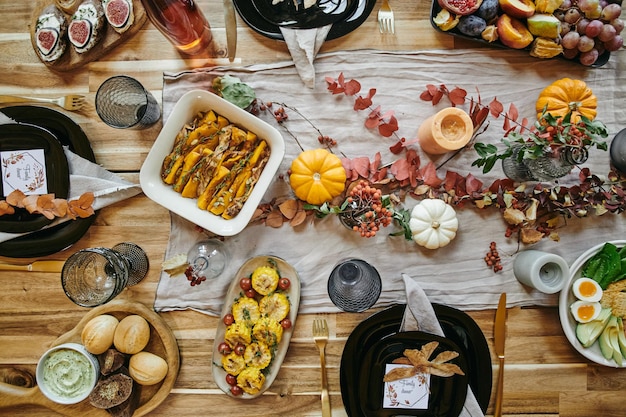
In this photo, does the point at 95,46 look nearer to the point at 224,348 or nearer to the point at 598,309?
the point at 224,348

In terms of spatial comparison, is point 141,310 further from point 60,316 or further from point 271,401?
point 271,401

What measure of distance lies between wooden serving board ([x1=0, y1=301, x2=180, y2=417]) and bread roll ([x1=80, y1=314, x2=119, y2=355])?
1.7 inches

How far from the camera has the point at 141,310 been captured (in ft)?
4.79

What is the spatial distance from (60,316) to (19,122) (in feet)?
1.97

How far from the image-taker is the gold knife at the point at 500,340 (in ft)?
4.80

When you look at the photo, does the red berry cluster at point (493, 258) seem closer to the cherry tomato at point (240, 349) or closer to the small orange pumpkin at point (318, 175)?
the small orange pumpkin at point (318, 175)

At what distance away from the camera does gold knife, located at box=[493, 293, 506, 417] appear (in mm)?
1462

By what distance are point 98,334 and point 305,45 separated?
3.39 feet

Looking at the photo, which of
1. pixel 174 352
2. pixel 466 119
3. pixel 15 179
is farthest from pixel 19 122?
pixel 466 119

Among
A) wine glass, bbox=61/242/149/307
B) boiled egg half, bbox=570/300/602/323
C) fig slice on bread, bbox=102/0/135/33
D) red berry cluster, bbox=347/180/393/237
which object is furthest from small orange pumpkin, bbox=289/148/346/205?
boiled egg half, bbox=570/300/602/323

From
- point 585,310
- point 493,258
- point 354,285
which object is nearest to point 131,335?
point 354,285

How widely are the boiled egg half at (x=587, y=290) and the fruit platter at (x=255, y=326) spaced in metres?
0.81

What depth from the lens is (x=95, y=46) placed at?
58.8 inches

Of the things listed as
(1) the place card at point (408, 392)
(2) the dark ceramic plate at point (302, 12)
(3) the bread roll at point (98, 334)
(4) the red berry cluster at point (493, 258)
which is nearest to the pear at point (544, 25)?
(2) the dark ceramic plate at point (302, 12)
